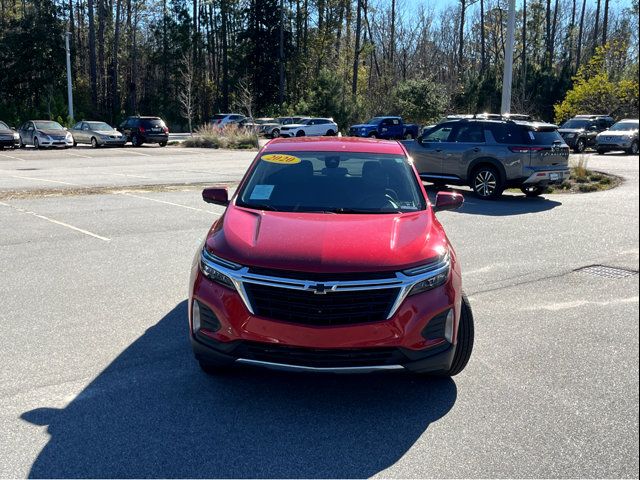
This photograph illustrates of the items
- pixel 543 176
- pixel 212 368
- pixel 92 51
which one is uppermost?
pixel 92 51

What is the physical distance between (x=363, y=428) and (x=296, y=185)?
2307 mm

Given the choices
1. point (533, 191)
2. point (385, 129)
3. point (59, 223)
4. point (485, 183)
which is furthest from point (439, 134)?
point (385, 129)

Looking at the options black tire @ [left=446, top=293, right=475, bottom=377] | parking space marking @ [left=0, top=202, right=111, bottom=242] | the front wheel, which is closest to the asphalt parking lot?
black tire @ [left=446, top=293, right=475, bottom=377]

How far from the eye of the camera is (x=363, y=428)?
152 inches

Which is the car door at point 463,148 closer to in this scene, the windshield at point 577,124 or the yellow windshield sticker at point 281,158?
the yellow windshield sticker at point 281,158

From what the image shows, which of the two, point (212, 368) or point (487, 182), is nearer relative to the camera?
point (212, 368)

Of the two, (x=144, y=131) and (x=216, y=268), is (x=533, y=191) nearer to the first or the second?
(x=216, y=268)

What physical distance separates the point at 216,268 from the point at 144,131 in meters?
33.6

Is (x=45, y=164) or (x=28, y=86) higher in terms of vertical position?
(x=28, y=86)

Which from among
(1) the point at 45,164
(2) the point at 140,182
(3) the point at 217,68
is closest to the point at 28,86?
(3) the point at 217,68

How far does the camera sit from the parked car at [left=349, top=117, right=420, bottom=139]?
132 feet

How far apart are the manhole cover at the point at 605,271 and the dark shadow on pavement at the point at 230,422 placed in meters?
3.98

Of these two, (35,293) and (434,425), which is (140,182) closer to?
(35,293)

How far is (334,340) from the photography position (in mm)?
3795
